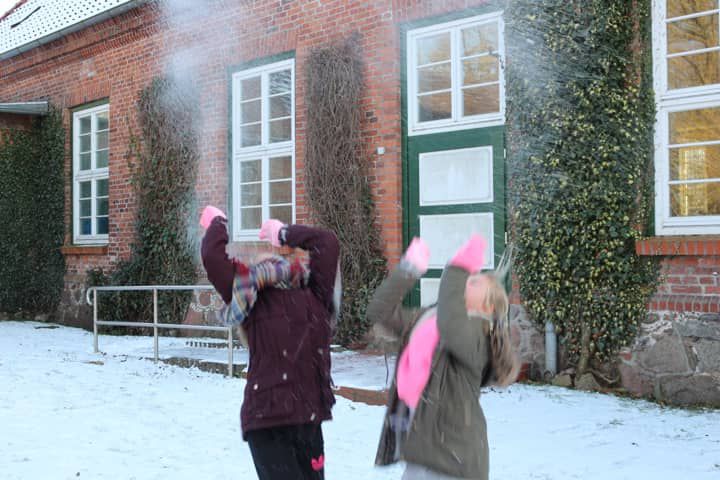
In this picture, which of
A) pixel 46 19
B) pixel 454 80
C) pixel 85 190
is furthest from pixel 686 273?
pixel 46 19

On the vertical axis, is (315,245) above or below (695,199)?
below

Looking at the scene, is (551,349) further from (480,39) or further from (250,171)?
(250,171)

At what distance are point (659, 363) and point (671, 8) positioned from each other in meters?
2.95

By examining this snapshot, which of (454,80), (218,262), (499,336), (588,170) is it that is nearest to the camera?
(499,336)

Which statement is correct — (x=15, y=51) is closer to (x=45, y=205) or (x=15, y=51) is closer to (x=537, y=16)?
(x=45, y=205)

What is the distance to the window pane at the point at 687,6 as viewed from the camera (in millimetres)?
6736

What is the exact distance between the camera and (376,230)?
8930 millimetres

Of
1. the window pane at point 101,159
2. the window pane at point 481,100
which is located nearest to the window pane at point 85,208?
the window pane at point 101,159

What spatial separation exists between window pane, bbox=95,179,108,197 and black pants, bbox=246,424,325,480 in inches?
425

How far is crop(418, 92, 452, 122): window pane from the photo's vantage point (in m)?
8.54

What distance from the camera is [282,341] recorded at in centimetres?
325

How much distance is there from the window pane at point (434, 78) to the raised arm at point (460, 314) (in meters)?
5.95

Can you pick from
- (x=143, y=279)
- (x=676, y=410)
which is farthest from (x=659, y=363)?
(x=143, y=279)

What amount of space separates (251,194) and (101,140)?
382 cm
